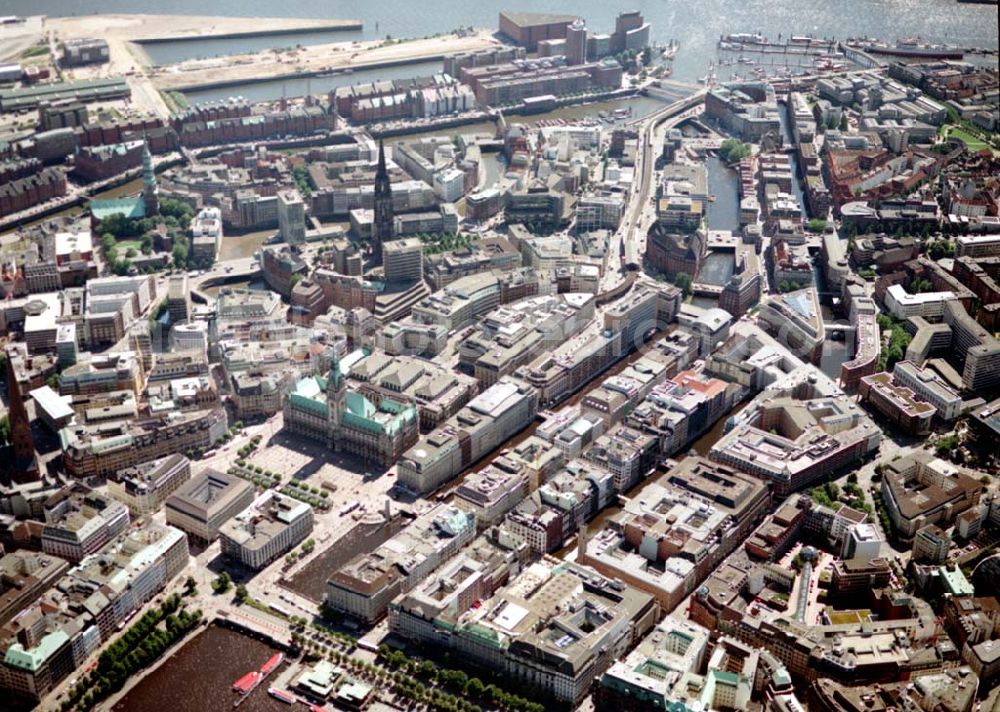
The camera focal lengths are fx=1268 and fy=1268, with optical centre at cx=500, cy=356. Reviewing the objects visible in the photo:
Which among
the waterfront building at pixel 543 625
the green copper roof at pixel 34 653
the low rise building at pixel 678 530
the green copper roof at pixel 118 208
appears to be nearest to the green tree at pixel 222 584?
the green copper roof at pixel 34 653

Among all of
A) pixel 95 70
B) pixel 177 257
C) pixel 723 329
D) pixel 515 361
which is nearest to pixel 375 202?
pixel 177 257

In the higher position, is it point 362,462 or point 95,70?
point 95,70

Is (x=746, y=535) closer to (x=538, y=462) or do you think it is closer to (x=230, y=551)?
(x=538, y=462)

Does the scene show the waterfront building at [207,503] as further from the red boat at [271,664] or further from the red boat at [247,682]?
the red boat at [247,682]

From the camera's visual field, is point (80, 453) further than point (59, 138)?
No

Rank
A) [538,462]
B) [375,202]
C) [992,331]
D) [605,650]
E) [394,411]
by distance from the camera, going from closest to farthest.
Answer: [605,650] → [538,462] → [394,411] → [992,331] → [375,202]

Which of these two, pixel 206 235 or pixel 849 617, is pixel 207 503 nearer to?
pixel 849 617

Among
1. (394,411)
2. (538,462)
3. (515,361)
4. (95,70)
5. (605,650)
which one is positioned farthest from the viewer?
(95,70)
